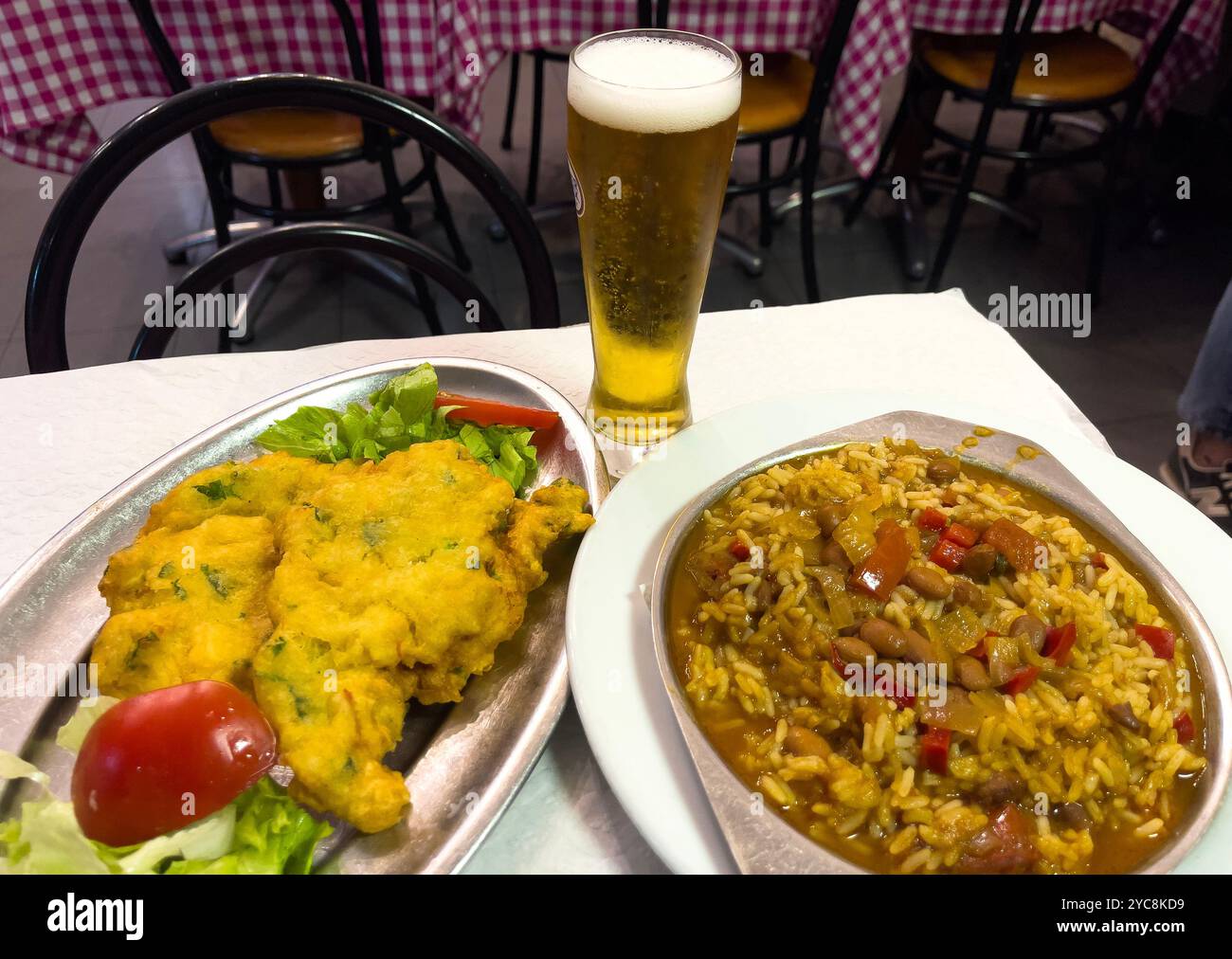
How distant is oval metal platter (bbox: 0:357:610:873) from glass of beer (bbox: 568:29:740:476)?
0.16 meters

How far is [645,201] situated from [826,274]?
3.49 metres

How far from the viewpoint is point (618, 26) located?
3332mm

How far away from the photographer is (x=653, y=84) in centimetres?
136

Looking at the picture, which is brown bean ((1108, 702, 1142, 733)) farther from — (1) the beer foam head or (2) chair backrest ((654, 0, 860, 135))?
(2) chair backrest ((654, 0, 860, 135))

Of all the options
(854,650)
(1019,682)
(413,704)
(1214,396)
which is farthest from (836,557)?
(1214,396)

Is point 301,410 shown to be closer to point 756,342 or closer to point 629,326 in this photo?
point 629,326

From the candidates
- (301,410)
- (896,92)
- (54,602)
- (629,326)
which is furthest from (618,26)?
(896,92)

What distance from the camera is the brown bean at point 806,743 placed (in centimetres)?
102

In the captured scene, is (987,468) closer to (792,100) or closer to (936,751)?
(936,751)

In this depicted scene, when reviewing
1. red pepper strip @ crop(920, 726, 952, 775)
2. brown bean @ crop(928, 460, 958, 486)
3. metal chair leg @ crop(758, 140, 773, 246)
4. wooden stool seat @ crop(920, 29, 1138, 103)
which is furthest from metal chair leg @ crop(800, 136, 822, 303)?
red pepper strip @ crop(920, 726, 952, 775)

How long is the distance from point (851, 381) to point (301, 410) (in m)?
1.11

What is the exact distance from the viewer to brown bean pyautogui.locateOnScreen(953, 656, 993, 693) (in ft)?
3.50

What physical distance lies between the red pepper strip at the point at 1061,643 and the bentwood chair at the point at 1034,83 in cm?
317
